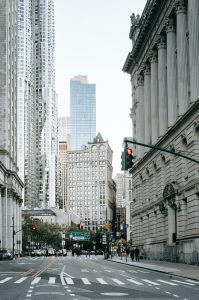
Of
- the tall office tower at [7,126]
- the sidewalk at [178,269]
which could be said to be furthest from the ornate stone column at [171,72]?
the tall office tower at [7,126]

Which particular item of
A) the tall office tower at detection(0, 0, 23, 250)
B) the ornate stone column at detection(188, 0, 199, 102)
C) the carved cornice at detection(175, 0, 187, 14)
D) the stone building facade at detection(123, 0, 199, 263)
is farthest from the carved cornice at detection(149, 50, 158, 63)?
the tall office tower at detection(0, 0, 23, 250)

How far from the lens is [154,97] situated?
7200cm

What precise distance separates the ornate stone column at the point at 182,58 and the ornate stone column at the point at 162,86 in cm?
828

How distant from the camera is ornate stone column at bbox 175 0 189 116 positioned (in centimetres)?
5538

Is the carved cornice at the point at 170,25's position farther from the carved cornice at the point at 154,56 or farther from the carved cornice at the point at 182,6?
the carved cornice at the point at 154,56

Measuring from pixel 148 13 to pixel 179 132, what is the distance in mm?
19644

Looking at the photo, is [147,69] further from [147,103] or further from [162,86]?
[162,86]

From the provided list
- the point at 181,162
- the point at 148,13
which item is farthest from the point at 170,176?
the point at 148,13

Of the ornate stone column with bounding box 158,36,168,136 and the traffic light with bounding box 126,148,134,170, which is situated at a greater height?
the ornate stone column with bounding box 158,36,168,136

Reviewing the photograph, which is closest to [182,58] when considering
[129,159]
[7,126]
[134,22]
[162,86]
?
[162,86]

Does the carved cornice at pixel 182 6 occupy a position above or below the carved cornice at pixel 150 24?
below

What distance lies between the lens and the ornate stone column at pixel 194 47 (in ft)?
167

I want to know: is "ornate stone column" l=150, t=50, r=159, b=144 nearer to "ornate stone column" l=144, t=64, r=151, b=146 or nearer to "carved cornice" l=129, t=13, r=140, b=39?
"ornate stone column" l=144, t=64, r=151, b=146

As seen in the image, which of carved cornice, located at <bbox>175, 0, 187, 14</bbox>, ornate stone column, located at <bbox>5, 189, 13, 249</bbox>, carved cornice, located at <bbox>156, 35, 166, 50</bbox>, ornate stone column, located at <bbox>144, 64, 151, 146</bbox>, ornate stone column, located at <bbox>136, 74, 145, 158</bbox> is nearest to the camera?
carved cornice, located at <bbox>175, 0, 187, 14</bbox>
